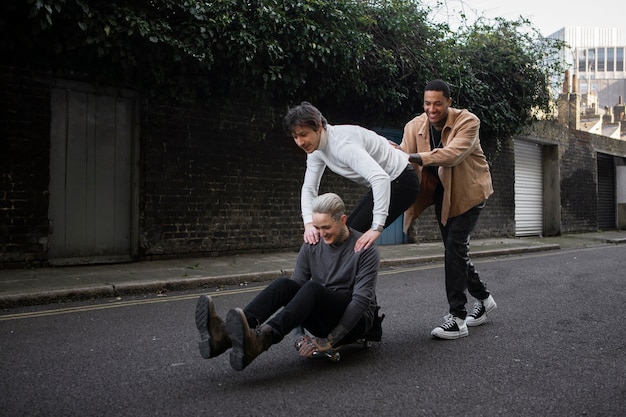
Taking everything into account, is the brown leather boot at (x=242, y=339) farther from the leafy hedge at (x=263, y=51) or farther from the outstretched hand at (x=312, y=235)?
the leafy hedge at (x=263, y=51)

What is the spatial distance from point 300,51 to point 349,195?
12.5ft

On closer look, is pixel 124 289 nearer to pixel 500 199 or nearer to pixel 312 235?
pixel 312 235

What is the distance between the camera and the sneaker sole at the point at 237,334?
274 cm

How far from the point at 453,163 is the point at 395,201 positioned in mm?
503

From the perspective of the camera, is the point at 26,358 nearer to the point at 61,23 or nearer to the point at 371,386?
the point at 371,386

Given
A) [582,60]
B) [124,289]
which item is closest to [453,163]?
[124,289]

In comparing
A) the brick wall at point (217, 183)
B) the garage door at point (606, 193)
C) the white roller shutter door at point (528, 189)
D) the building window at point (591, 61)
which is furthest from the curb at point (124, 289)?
the building window at point (591, 61)

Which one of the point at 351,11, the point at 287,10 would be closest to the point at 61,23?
the point at 287,10

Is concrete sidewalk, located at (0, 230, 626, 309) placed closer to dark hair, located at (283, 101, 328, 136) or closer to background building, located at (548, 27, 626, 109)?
dark hair, located at (283, 101, 328, 136)

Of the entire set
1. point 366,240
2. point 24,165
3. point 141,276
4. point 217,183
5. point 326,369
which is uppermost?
point 24,165

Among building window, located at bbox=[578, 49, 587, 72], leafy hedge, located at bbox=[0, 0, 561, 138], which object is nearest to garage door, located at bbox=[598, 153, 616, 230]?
leafy hedge, located at bbox=[0, 0, 561, 138]

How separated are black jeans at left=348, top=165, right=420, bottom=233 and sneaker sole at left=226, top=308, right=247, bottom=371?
3.66 feet

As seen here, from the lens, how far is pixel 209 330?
2834mm

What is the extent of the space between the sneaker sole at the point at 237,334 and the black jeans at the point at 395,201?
112cm
